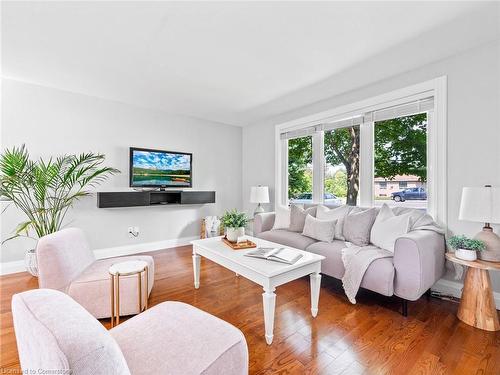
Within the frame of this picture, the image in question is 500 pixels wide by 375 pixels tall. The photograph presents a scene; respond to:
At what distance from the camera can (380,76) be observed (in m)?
2.78

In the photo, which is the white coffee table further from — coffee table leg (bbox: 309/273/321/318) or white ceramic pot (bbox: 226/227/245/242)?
white ceramic pot (bbox: 226/227/245/242)

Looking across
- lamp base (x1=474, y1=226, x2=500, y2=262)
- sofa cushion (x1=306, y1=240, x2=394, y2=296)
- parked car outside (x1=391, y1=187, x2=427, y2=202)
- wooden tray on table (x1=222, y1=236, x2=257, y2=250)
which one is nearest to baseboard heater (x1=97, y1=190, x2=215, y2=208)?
wooden tray on table (x1=222, y1=236, x2=257, y2=250)

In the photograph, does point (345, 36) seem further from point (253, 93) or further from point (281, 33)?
point (253, 93)

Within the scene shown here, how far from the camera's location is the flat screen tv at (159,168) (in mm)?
3746

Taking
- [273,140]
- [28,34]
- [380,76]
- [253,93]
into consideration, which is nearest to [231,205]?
[273,140]

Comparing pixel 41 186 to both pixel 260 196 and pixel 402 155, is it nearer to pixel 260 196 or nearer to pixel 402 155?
pixel 260 196

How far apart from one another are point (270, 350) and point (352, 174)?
2.49m

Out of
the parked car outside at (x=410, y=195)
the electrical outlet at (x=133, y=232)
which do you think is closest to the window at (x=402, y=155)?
the parked car outside at (x=410, y=195)

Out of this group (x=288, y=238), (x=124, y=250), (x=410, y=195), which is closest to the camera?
(x=410, y=195)

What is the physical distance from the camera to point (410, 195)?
2.80m

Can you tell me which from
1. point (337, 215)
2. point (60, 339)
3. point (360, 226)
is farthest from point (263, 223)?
point (60, 339)

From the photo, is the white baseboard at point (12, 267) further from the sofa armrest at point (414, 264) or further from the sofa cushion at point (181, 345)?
the sofa armrest at point (414, 264)

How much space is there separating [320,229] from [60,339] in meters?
2.60

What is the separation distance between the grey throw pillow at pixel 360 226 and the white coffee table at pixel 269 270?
2.73ft
